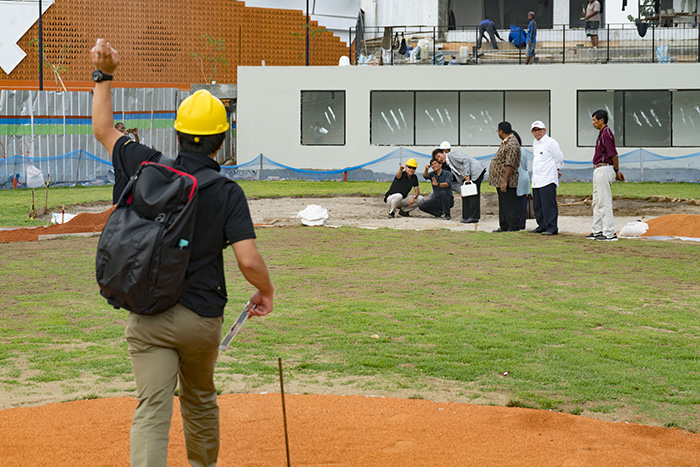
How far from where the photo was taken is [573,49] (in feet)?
110

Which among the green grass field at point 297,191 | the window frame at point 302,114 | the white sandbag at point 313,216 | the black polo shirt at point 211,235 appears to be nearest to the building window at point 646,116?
the green grass field at point 297,191

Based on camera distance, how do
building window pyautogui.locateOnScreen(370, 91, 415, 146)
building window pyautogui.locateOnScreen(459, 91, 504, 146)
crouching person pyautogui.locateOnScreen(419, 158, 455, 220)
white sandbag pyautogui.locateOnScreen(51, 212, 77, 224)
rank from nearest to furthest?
white sandbag pyautogui.locateOnScreen(51, 212, 77, 224), crouching person pyautogui.locateOnScreen(419, 158, 455, 220), building window pyautogui.locateOnScreen(459, 91, 504, 146), building window pyautogui.locateOnScreen(370, 91, 415, 146)

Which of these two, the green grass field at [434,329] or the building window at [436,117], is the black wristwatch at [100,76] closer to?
the green grass field at [434,329]

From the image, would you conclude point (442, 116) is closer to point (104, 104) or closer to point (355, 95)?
point (355, 95)

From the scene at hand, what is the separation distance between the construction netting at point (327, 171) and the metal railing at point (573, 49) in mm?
4296

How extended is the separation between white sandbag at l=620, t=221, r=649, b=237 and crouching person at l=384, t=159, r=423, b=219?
5030 mm

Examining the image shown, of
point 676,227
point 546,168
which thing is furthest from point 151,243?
point 676,227

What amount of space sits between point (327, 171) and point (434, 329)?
23.6 metres

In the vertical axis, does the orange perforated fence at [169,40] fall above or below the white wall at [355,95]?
above

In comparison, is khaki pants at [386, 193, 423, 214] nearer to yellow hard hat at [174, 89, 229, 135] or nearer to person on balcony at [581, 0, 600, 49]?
yellow hard hat at [174, 89, 229, 135]

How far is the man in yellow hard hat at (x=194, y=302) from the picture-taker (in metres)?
3.74

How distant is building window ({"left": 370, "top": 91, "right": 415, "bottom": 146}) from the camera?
3262cm

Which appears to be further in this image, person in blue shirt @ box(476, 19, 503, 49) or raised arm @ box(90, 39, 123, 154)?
person in blue shirt @ box(476, 19, 503, 49)

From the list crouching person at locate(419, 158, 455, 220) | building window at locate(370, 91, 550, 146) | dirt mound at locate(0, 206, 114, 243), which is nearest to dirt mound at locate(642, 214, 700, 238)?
crouching person at locate(419, 158, 455, 220)
